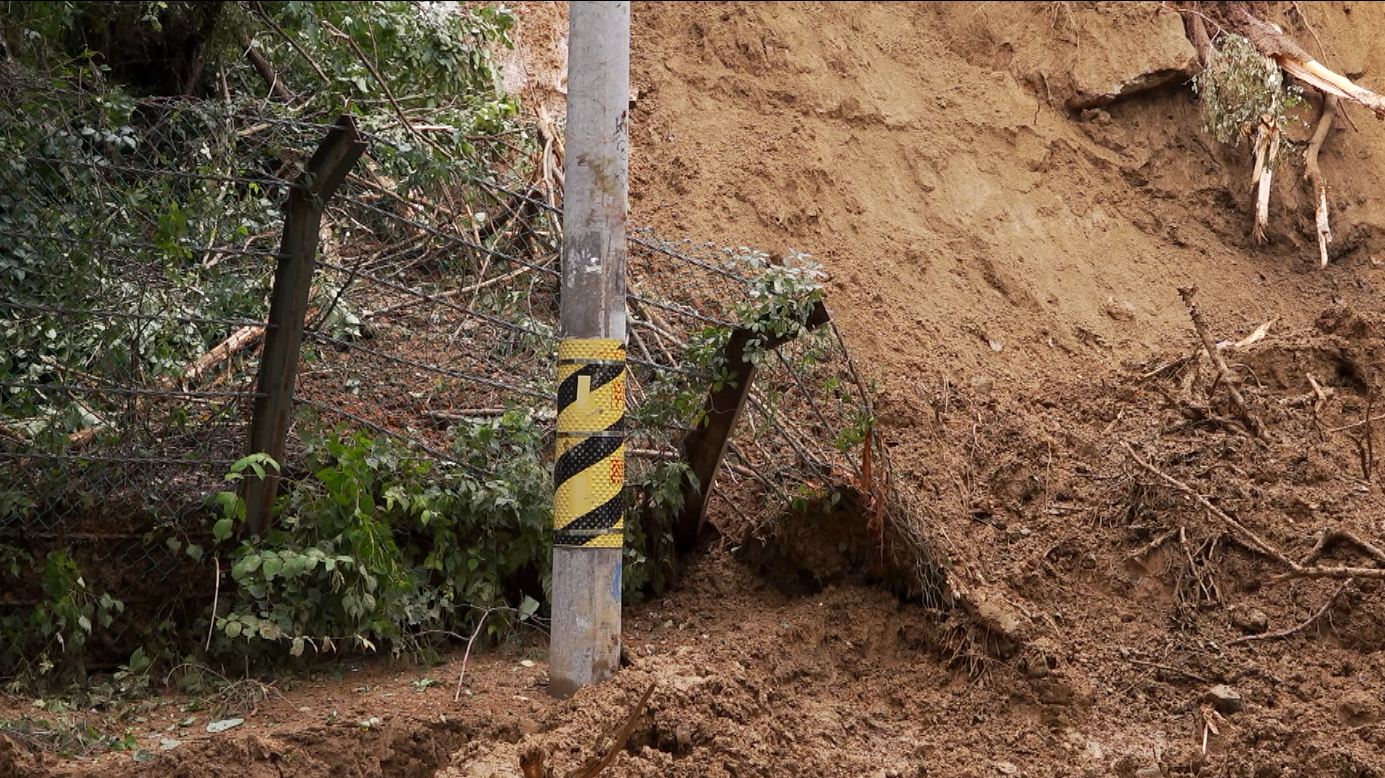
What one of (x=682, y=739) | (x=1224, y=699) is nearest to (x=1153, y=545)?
(x=1224, y=699)

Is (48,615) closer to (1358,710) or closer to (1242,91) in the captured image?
(1358,710)

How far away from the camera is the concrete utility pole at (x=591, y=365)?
4855 millimetres

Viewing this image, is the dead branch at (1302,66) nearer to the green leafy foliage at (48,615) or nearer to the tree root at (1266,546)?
the tree root at (1266,546)

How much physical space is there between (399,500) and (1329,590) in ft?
12.3

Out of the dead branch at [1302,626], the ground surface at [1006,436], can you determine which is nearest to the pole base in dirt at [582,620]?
the ground surface at [1006,436]

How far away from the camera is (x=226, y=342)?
5.71m

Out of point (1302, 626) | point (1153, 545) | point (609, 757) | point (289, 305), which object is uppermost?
point (289, 305)

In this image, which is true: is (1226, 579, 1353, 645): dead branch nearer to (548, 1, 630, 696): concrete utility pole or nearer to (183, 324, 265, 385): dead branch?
(548, 1, 630, 696): concrete utility pole

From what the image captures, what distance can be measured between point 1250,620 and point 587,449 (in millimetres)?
2842

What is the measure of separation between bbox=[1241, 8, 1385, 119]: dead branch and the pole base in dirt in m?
7.26

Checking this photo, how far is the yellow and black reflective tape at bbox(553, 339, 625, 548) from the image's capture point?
4891 millimetres

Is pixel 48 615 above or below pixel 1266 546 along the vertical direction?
below

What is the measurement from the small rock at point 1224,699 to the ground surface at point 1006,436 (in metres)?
0.03

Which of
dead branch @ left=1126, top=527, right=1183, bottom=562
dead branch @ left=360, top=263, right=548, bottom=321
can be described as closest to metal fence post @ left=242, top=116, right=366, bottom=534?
dead branch @ left=360, top=263, right=548, bottom=321
